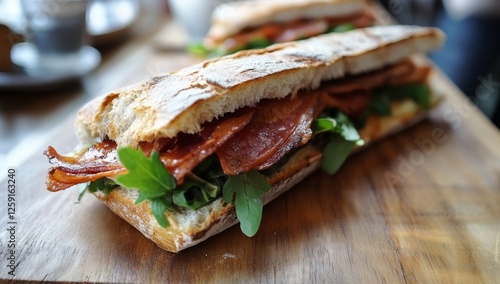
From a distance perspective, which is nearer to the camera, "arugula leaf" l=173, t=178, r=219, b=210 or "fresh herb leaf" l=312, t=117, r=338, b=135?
"arugula leaf" l=173, t=178, r=219, b=210

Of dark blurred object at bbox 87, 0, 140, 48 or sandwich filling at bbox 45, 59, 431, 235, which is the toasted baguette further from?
dark blurred object at bbox 87, 0, 140, 48

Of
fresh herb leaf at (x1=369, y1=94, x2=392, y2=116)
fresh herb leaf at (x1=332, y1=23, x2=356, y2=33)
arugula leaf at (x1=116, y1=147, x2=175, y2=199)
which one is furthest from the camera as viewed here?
fresh herb leaf at (x1=332, y1=23, x2=356, y2=33)

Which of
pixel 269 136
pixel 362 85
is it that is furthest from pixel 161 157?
pixel 362 85

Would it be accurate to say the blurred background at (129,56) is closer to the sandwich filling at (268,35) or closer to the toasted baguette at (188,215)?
the sandwich filling at (268,35)

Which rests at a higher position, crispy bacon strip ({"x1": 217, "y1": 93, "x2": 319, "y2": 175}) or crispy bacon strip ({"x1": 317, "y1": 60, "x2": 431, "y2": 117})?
crispy bacon strip ({"x1": 217, "y1": 93, "x2": 319, "y2": 175})

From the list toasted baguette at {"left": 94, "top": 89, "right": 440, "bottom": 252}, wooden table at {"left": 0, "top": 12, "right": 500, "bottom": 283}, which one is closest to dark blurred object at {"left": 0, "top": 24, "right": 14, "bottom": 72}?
wooden table at {"left": 0, "top": 12, "right": 500, "bottom": 283}

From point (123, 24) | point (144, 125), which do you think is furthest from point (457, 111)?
point (123, 24)

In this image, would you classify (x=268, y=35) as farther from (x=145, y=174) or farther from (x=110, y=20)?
(x=145, y=174)
